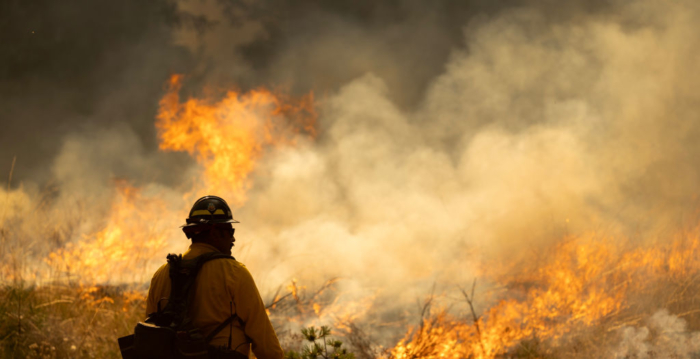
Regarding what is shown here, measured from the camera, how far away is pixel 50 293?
26.6 feet

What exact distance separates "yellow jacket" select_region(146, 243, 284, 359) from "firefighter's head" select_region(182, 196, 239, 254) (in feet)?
1.01

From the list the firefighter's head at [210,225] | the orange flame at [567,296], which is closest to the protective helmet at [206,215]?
the firefighter's head at [210,225]

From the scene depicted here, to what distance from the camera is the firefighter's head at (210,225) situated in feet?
12.4

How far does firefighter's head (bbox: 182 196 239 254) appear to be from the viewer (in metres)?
3.77

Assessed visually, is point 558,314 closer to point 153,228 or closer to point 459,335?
point 459,335

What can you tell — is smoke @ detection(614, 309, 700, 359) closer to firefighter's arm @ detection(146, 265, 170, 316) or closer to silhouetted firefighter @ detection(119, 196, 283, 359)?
silhouetted firefighter @ detection(119, 196, 283, 359)

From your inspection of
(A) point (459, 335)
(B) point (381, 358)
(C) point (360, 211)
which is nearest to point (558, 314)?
(A) point (459, 335)

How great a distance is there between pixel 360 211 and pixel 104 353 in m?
9.42

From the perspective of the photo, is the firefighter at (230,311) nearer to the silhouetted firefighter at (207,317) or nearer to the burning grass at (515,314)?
the silhouetted firefighter at (207,317)

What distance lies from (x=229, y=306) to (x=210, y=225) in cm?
68

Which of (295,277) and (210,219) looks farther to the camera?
(295,277)

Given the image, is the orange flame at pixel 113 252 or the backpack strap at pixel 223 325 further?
the orange flame at pixel 113 252

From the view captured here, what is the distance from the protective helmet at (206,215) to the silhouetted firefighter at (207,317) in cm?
24

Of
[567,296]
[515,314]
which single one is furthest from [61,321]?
[567,296]
